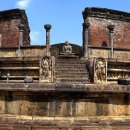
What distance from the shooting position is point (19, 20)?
31953mm

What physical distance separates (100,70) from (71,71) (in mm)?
2057

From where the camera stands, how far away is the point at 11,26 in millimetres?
32844

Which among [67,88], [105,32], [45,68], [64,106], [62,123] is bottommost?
[62,123]

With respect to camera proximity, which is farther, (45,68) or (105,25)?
(105,25)

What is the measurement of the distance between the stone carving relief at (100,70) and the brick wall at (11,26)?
16.1 metres

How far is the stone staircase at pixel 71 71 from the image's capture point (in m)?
17.0


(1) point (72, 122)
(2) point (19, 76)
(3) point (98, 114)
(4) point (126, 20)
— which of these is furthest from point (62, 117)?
(4) point (126, 20)

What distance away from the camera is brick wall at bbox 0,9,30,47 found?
105ft

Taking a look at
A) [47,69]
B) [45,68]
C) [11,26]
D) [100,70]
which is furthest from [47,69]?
[11,26]

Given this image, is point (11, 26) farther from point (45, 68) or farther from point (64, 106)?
point (64, 106)

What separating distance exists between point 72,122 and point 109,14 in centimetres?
2638

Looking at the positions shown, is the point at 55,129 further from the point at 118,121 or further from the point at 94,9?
the point at 94,9

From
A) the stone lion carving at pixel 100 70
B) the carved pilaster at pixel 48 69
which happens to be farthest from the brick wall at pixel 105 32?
the carved pilaster at pixel 48 69

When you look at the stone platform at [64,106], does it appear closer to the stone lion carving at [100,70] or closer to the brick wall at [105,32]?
the stone lion carving at [100,70]
